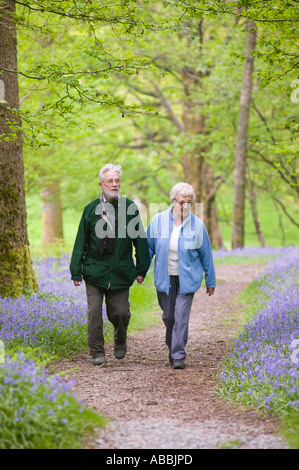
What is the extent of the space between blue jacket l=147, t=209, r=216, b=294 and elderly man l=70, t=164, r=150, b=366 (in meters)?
0.24

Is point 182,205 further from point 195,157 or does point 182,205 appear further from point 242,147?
point 195,157

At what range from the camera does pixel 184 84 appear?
25156 millimetres

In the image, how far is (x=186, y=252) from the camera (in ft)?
23.0

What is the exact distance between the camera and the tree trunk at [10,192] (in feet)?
28.4

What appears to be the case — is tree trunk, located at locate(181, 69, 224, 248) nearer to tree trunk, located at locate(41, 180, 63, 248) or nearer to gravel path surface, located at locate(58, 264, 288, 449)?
tree trunk, located at locate(41, 180, 63, 248)

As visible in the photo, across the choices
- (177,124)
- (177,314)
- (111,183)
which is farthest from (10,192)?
(177,124)

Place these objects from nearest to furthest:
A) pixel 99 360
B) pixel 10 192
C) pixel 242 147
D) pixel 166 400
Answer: pixel 166 400 < pixel 99 360 < pixel 10 192 < pixel 242 147

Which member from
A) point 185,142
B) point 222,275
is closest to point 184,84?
point 185,142

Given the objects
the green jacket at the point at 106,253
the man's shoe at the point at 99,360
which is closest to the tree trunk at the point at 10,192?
the green jacket at the point at 106,253

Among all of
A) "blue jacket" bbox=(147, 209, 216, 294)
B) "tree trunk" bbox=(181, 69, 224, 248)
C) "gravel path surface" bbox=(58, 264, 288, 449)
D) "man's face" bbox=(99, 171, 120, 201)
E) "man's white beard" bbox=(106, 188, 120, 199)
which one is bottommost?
"gravel path surface" bbox=(58, 264, 288, 449)

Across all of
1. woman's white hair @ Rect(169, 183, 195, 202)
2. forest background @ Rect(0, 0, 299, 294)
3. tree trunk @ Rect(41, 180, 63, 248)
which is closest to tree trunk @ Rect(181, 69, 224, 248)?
forest background @ Rect(0, 0, 299, 294)

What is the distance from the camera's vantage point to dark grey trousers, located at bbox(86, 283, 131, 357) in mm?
7199

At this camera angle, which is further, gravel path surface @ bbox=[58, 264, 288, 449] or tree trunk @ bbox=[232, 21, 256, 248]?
tree trunk @ bbox=[232, 21, 256, 248]

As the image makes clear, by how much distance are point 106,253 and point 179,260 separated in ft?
2.95
